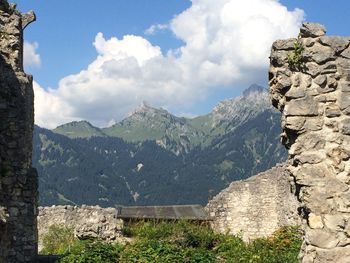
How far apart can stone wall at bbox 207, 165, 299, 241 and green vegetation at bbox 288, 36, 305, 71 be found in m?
16.7

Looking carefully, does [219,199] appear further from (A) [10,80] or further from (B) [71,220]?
(A) [10,80]

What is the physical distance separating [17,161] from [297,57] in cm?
811

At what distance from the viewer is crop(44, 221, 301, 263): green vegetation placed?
16.0m

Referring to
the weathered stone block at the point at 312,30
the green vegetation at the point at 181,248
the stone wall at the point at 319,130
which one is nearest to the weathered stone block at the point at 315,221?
the stone wall at the point at 319,130

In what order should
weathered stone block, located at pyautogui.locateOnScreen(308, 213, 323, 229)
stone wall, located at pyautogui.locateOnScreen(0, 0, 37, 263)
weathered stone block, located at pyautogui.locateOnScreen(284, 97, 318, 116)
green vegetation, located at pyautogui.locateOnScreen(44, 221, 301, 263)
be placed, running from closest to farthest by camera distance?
weathered stone block, located at pyautogui.locateOnScreen(308, 213, 323, 229) < weathered stone block, located at pyautogui.locateOnScreen(284, 97, 318, 116) < stone wall, located at pyautogui.locateOnScreen(0, 0, 37, 263) < green vegetation, located at pyautogui.locateOnScreen(44, 221, 301, 263)

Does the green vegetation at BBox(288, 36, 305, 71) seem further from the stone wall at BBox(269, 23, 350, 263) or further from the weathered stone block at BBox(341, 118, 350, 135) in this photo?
the weathered stone block at BBox(341, 118, 350, 135)

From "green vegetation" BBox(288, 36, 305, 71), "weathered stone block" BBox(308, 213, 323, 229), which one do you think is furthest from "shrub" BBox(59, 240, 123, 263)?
"green vegetation" BBox(288, 36, 305, 71)

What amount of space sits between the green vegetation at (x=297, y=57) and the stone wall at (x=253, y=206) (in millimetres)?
16650

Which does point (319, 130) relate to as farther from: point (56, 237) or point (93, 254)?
point (56, 237)

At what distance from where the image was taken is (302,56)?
8016mm

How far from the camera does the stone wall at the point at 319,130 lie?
7.58m

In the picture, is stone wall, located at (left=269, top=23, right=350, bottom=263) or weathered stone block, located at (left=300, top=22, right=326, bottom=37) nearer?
stone wall, located at (left=269, top=23, right=350, bottom=263)

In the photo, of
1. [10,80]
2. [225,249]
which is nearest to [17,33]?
[10,80]

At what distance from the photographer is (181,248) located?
1680 cm
